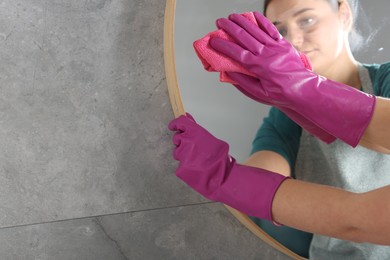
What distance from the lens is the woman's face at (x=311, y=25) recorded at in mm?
880

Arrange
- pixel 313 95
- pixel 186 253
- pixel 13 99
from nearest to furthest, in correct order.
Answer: pixel 313 95
pixel 13 99
pixel 186 253

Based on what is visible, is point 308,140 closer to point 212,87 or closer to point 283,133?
point 283,133

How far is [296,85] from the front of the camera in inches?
28.1

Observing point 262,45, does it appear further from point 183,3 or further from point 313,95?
point 183,3

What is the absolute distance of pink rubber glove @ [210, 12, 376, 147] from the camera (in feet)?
2.34

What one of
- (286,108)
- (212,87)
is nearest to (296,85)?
(286,108)

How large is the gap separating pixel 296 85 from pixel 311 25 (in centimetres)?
21

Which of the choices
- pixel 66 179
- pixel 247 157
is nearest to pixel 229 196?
pixel 247 157

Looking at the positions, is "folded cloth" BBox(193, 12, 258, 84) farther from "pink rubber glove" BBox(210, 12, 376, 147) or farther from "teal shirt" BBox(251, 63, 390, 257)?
"teal shirt" BBox(251, 63, 390, 257)

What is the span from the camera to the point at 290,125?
36.2 inches

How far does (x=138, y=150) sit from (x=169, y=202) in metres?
0.10

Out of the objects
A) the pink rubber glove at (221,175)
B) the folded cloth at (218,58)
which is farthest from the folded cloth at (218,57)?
the pink rubber glove at (221,175)

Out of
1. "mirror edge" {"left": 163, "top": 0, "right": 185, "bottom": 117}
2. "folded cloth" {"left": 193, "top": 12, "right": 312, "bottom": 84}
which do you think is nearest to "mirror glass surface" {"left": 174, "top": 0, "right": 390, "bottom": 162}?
"mirror edge" {"left": 163, "top": 0, "right": 185, "bottom": 117}

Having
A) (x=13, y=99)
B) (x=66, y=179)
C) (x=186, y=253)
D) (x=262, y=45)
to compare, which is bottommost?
(x=186, y=253)
